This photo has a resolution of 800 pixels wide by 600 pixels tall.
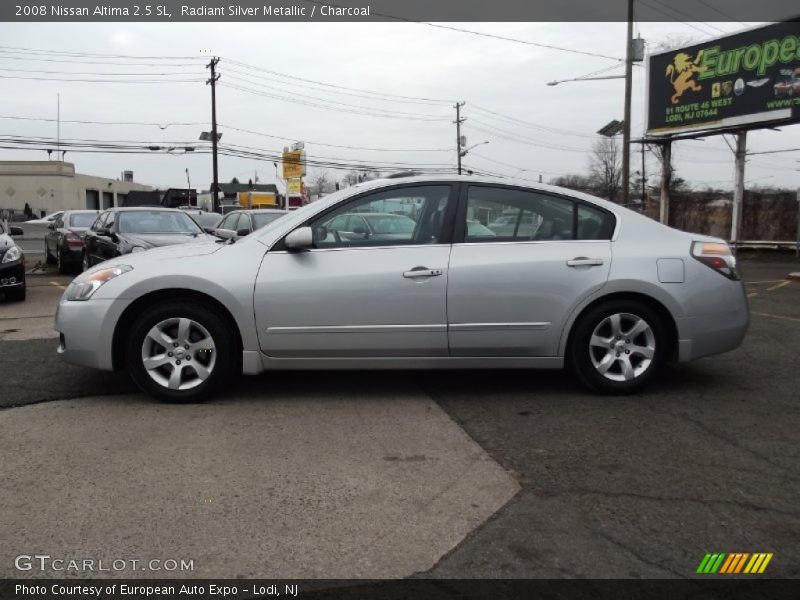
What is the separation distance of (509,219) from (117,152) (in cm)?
3660

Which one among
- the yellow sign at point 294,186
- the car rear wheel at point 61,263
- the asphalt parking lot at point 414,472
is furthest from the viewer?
the yellow sign at point 294,186

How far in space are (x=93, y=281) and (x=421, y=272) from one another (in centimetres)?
236

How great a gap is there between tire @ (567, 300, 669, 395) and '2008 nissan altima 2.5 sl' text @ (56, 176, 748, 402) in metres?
0.01

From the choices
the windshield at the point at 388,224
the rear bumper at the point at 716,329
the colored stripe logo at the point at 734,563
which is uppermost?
the windshield at the point at 388,224

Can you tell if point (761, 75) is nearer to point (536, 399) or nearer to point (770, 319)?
point (770, 319)

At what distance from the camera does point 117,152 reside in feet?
122

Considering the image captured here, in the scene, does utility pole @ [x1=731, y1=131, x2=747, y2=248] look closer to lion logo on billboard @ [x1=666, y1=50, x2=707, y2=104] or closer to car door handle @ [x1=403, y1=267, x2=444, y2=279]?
lion logo on billboard @ [x1=666, y1=50, x2=707, y2=104]

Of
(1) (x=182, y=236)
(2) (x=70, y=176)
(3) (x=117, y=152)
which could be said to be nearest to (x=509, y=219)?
(1) (x=182, y=236)

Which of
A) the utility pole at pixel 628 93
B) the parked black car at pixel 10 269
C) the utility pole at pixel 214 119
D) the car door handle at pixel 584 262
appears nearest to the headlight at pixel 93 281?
the car door handle at pixel 584 262

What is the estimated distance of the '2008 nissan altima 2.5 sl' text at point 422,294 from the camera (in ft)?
15.8

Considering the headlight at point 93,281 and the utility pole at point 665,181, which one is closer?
the headlight at point 93,281

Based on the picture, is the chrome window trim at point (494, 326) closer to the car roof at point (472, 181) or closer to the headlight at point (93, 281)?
the car roof at point (472, 181)

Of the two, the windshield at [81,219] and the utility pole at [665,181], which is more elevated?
the utility pole at [665,181]

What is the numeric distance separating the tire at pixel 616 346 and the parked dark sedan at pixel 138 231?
735 centimetres
